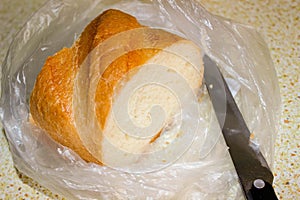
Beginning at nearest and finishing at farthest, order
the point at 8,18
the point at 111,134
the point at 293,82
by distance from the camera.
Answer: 1. the point at 111,134
2. the point at 293,82
3. the point at 8,18

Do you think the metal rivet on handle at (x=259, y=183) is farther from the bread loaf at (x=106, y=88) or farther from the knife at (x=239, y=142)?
the bread loaf at (x=106, y=88)

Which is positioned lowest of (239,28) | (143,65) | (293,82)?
(293,82)

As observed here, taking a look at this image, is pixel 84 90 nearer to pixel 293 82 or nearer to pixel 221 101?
pixel 221 101

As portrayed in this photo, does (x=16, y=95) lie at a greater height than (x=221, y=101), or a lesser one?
greater

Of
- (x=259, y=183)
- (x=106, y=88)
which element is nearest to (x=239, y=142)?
(x=259, y=183)

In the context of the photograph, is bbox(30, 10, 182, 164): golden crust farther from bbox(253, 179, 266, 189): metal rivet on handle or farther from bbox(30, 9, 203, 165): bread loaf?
bbox(253, 179, 266, 189): metal rivet on handle

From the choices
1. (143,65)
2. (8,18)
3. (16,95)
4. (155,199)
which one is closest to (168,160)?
(155,199)
